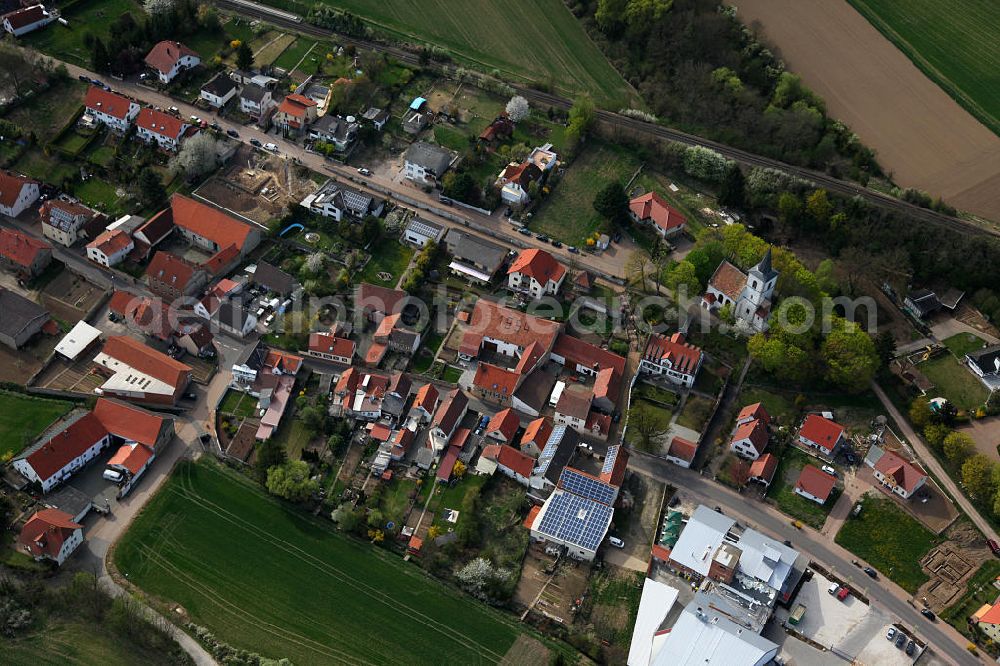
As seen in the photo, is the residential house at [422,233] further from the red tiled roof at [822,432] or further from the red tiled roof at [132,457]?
the red tiled roof at [822,432]

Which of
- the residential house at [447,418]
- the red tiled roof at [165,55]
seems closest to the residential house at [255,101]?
the red tiled roof at [165,55]

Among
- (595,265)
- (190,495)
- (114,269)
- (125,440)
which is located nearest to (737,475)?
(595,265)

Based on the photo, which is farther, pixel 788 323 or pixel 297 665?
pixel 788 323

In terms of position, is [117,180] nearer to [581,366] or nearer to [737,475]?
[581,366]

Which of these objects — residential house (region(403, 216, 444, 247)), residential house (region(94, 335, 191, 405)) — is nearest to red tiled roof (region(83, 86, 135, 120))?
residential house (region(94, 335, 191, 405))

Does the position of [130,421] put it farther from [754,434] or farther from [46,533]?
[754,434]

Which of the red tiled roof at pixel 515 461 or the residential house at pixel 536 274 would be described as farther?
the residential house at pixel 536 274
